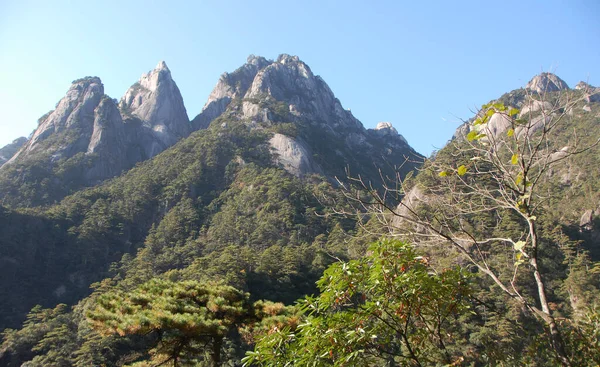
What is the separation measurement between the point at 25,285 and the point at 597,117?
248 feet

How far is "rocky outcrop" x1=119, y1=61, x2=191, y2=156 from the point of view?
260ft

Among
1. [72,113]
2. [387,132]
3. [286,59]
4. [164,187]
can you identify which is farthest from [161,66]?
[387,132]

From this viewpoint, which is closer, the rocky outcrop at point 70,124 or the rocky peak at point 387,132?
the rocky outcrop at point 70,124

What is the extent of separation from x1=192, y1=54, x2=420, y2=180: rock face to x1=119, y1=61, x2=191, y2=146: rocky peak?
229 inches

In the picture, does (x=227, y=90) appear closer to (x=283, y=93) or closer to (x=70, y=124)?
(x=283, y=93)

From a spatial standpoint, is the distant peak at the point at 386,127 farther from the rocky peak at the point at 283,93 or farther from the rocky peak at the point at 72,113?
the rocky peak at the point at 72,113

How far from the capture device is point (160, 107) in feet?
268

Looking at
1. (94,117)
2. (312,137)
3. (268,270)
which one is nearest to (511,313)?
(268,270)

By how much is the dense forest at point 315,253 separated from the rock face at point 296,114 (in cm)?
137

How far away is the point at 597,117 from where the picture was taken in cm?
4862

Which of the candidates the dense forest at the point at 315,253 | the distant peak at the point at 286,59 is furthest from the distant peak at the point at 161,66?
the distant peak at the point at 286,59

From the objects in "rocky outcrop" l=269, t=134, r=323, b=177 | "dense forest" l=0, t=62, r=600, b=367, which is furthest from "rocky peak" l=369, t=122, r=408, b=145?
"rocky outcrop" l=269, t=134, r=323, b=177

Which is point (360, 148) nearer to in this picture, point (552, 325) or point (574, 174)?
point (574, 174)

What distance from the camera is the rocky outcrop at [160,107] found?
260 ft
